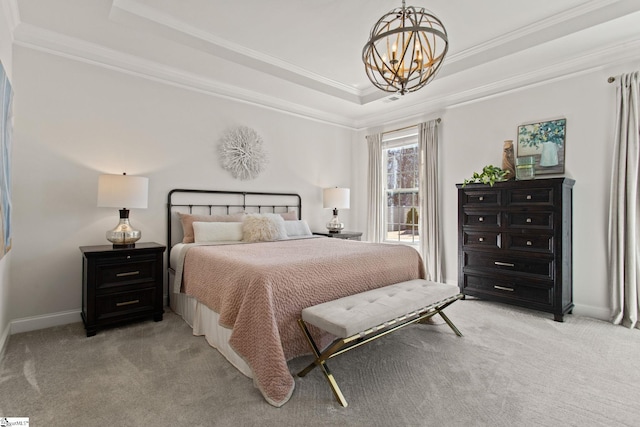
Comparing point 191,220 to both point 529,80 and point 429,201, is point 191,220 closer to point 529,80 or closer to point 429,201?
point 429,201

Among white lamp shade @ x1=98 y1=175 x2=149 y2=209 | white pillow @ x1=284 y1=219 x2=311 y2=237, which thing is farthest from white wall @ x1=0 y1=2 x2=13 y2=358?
white pillow @ x1=284 y1=219 x2=311 y2=237

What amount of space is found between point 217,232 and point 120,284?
3.36 feet

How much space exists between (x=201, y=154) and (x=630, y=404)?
4.28 metres

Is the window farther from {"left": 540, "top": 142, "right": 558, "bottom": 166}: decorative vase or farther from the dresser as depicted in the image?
{"left": 540, "top": 142, "right": 558, "bottom": 166}: decorative vase

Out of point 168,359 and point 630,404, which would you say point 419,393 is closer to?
point 630,404

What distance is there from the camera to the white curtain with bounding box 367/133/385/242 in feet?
17.6

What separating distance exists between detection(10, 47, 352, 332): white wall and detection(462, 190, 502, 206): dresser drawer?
119 inches

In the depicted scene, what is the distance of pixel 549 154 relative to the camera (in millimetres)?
3498

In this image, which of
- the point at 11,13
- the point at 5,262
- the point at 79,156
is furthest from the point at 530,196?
the point at 11,13

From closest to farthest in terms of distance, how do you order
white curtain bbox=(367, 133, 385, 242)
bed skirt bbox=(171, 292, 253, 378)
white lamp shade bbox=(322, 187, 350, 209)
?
bed skirt bbox=(171, 292, 253, 378)
white lamp shade bbox=(322, 187, 350, 209)
white curtain bbox=(367, 133, 385, 242)

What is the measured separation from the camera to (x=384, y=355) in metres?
2.41

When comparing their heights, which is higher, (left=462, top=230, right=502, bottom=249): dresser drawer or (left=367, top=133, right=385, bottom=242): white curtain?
(left=367, top=133, right=385, bottom=242): white curtain

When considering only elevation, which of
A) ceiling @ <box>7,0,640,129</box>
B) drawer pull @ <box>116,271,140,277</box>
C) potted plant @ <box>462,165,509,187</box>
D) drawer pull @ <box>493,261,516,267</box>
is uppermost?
ceiling @ <box>7,0,640,129</box>

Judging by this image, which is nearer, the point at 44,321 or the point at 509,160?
the point at 44,321
